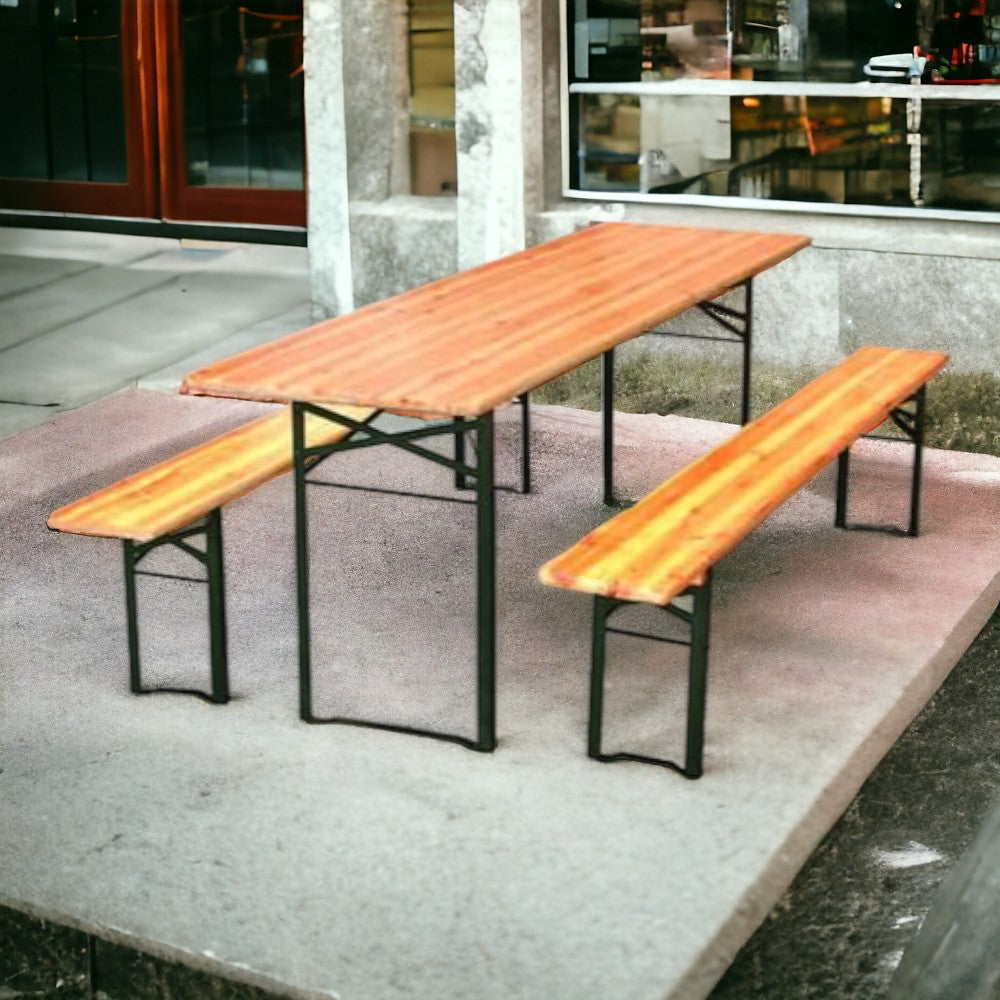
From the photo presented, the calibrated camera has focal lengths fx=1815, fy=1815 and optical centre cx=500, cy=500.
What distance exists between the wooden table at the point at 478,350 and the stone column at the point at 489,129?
2106mm

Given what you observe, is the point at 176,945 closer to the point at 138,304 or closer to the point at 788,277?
the point at 788,277

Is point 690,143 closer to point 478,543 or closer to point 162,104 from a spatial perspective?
point 162,104

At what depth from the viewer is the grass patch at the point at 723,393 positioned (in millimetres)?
7242

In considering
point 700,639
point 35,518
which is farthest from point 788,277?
point 700,639

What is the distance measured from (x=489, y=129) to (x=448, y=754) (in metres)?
4.20


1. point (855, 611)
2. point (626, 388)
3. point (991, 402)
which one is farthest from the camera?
point (626, 388)

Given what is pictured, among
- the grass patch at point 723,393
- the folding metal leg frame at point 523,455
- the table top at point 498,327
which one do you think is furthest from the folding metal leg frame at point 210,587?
the grass patch at point 723,393

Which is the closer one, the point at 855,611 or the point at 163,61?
the point at 855,611

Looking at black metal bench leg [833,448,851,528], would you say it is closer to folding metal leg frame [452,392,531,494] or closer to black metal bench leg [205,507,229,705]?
folding metal leg frame [452,392,531,494]

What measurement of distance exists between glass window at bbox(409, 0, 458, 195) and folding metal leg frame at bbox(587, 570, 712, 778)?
4.54 m

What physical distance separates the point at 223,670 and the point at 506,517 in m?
1.72

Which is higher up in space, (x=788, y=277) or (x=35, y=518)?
(x=788, y=277)

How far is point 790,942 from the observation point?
12.7 feet

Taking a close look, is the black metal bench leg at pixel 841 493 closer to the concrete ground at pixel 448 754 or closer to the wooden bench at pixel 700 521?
the concrete ground at pixel 448 754
